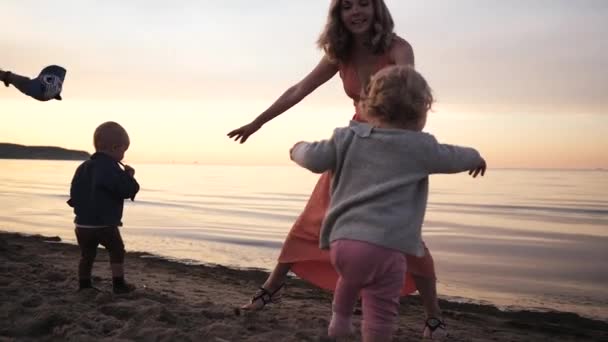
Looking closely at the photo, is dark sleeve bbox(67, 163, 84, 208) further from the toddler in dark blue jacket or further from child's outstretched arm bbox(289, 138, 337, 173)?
child's outstretched arm bbox(289, 138, 337, 173)

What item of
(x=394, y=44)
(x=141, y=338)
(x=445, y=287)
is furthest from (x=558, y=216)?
(x=141, y=338)

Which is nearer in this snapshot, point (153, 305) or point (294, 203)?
point (153, 305)

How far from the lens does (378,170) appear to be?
2623 millimetres

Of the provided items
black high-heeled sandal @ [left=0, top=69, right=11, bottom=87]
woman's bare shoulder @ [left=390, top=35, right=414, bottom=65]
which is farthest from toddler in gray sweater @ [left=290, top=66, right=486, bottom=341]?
black high-heeled sandal @ [left=0, top=69, right=11, bottom=87]

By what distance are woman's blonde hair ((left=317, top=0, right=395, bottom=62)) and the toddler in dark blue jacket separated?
67.7 inches

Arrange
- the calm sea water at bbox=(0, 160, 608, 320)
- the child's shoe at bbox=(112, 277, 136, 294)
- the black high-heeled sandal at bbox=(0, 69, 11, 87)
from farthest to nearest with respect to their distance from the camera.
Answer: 1. the calm sea water at bbox=(0, 160, 608, 320)
2. the child's shoe at bbox=(112, 277, 136, 294)
3. the black high-heeled sandal at bbox=(0, 69, 11, 87)

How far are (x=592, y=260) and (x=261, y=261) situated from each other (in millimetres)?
4513

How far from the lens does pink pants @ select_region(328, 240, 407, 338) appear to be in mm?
2596

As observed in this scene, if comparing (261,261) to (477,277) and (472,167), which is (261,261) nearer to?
(477,277)

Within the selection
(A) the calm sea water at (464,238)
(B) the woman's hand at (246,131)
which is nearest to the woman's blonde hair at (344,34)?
(B) the woman's hand at (246,131)

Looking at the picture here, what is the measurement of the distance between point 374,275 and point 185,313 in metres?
1.66

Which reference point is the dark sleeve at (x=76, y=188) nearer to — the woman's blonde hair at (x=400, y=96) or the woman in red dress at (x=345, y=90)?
the woman in red dress at (x=345, y=90)

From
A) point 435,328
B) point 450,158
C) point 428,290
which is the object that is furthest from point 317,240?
point 450,158

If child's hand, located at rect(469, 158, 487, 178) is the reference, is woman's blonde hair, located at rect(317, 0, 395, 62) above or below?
above
